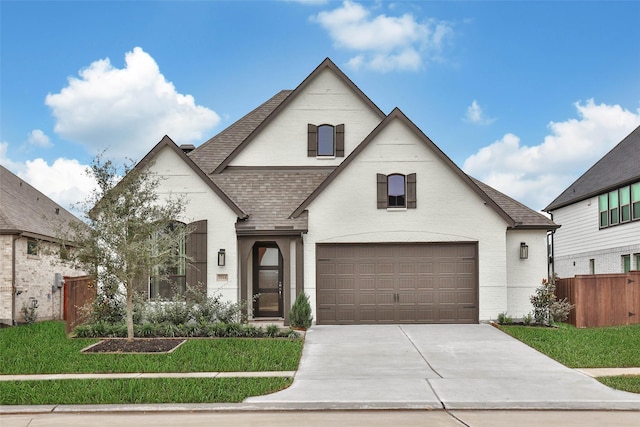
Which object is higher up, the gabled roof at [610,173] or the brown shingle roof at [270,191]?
the gabled roof at [610,173]

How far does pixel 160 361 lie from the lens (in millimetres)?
13609

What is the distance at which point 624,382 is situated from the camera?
1166 cm

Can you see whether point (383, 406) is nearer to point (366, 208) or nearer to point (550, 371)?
point (550, 371)

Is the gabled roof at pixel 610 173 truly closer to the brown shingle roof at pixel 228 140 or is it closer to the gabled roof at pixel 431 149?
the gabled roof at pixel 431 149

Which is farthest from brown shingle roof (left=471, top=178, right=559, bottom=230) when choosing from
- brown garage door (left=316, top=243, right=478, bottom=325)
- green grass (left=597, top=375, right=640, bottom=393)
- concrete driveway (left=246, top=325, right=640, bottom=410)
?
green grass (left=597, top=375, right=640, bottom=393)

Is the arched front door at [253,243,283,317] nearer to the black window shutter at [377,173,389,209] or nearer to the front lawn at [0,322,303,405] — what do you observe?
the black window shutter at [377,173,389,209]

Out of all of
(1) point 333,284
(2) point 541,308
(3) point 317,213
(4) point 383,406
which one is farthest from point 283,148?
(4) point 383,406

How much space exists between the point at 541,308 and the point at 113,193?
13.1m

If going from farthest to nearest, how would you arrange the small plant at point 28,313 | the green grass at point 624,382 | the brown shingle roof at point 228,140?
the brown shingle roof at point 228,140 → the small plant at point 28,313 → the green grass at point 624,382

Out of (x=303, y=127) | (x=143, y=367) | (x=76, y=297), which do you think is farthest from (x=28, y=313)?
(x=143, y=367)

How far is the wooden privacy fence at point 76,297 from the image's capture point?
1848 centimetres

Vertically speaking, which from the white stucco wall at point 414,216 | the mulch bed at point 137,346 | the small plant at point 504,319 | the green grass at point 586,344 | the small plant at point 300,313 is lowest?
the green grass at point 586,344

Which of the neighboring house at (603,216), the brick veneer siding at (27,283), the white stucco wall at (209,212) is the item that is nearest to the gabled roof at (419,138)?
the white stucco wall at (209,212)

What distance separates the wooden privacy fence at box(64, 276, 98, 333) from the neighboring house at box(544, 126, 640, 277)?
2173 cm
